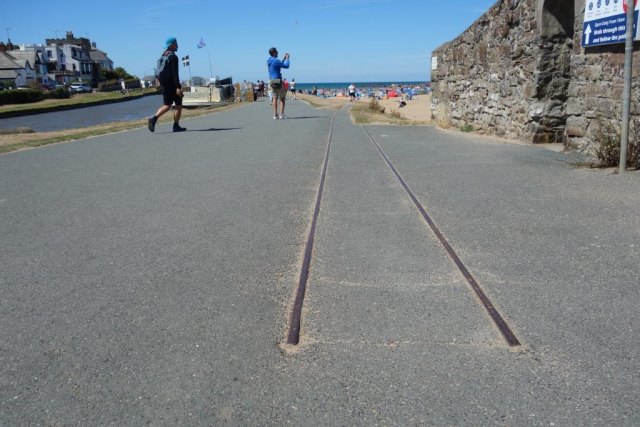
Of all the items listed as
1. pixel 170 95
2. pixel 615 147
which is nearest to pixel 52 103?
pixel 170 95

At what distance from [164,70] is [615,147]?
9.25 metres

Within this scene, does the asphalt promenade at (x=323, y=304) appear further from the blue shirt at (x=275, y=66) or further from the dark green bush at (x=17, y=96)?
the dark green bush at (x=17, y=96)

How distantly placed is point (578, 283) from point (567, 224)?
1.40 metres

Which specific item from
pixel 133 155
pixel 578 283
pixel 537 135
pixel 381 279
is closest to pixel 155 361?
pixel 381 279

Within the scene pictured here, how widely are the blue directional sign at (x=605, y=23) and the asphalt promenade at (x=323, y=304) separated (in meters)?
2.04

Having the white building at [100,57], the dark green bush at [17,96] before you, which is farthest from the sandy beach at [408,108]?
the white building at [100,57]

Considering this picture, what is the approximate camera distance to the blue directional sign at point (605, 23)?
7.20 meters

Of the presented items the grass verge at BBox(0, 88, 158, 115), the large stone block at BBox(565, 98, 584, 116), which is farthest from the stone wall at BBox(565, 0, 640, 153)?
the grass verge at BBox(0, 88, 158, 115)

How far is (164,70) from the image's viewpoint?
12.3 metres

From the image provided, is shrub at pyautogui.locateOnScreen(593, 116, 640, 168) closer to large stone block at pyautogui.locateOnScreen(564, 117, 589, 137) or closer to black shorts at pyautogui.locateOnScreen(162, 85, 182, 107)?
large stone block at pyautogui.locateOnScreen(564, 117, 589, 137)

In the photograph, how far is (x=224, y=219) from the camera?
521 cm

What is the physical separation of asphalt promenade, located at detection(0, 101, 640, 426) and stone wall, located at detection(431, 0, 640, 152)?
188 centimetres

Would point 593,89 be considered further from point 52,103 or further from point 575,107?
point 52,103

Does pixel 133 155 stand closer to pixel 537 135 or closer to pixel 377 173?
pixel 377 173
